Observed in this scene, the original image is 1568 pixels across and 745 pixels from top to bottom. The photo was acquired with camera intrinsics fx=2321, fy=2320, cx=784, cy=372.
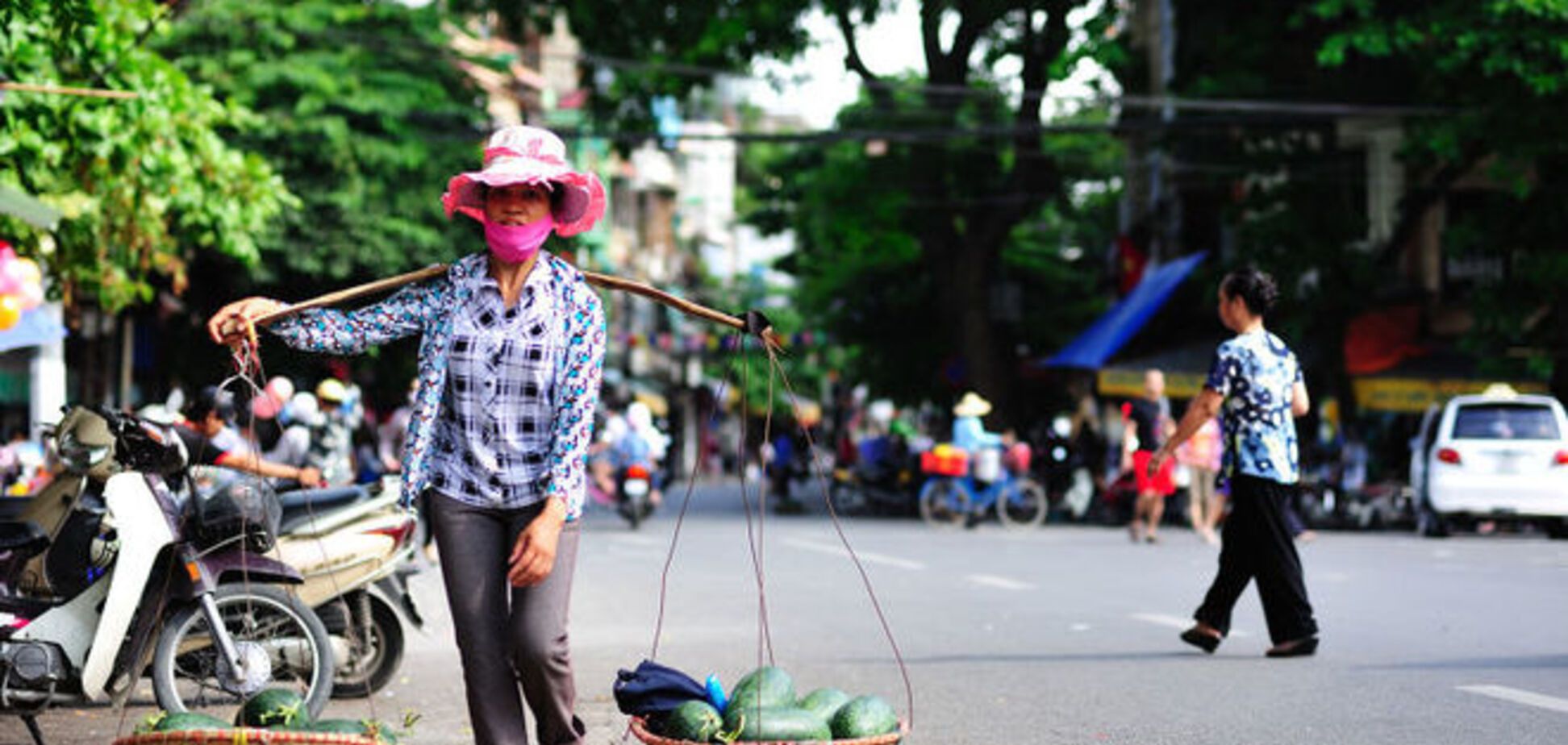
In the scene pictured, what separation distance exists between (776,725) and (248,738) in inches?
45.2

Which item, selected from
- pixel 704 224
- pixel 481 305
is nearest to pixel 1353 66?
pixel 481 305

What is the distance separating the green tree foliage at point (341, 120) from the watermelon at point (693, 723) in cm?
2581

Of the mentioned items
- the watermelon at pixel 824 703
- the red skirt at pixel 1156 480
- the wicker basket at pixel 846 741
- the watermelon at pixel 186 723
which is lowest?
the red skirt at pixel 1156 480

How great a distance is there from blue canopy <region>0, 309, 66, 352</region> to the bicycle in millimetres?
11935

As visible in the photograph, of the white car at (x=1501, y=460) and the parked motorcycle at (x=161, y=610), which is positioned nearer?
the parked motorcycle at (x=161, y=610)

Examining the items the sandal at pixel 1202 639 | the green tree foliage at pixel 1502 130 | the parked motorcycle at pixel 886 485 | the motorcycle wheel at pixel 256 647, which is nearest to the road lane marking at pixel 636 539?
the parked motorcycle at pixel 886 485

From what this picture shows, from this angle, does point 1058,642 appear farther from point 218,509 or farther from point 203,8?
point 203,8

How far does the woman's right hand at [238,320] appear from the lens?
5.25 m

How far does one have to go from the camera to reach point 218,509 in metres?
7.71

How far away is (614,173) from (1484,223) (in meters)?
44.3

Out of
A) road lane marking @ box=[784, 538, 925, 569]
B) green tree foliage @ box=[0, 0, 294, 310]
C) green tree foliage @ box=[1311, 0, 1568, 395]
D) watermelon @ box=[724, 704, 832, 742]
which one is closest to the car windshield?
→ green tree foliage @ box=[1311, 0, 1568, 395]

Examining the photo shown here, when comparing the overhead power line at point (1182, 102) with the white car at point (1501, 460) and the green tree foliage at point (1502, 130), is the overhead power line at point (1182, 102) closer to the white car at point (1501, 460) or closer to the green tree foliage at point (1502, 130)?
the green tree foliage at point (1502, 130)

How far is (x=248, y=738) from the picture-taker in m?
4.77

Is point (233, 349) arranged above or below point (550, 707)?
above
